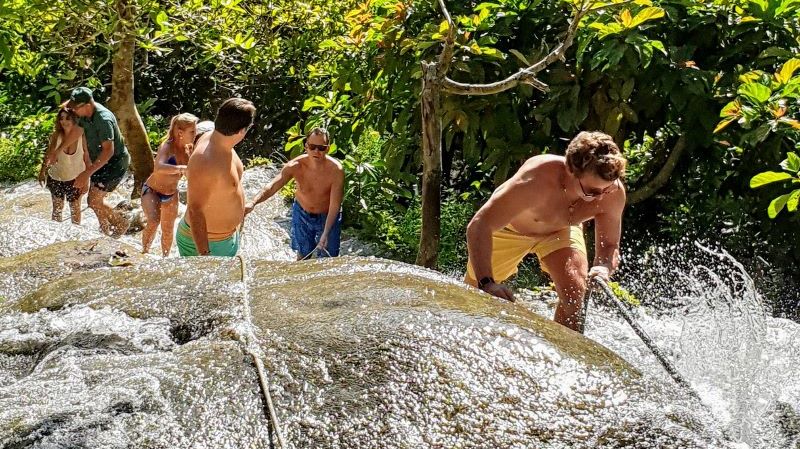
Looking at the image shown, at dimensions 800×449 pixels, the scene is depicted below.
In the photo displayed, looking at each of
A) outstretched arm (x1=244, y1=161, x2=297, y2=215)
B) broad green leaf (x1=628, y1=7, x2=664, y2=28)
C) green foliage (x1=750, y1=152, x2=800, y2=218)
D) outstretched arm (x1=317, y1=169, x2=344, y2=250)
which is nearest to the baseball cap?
outstretched arm (x1=244, y1=161, x2=297, y2=215)

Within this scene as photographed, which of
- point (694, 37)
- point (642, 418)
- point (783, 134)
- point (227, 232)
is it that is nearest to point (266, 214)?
point (227, 232)

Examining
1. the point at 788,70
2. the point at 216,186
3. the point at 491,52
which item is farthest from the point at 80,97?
the point at 788,70

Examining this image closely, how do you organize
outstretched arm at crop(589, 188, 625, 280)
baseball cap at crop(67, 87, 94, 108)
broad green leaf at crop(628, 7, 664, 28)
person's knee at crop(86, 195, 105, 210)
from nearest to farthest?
outstretched arm at crop(589, 188, 625, 280), broad green leaf at crop(628, 7, 664, 28), baseball cap at crop(67, 87, 94, 108), person's knee at crop(86, 195, 105, 210)

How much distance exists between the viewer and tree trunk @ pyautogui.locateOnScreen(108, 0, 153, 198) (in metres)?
10.1

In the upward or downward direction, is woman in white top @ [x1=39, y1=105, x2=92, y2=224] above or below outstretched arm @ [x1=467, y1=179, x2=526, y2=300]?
below

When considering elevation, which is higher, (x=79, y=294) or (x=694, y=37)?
(x=694, y=37)

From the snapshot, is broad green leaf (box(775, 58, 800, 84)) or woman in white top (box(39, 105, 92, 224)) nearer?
broad green leaf (box(775, 58, 800, 84))

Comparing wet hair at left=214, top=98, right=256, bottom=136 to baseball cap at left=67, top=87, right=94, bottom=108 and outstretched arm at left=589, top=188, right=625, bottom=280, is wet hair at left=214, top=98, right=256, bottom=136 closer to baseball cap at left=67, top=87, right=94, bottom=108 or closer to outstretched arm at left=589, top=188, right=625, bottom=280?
outstretched arm at left=589, top=188, right=625, bottom=280

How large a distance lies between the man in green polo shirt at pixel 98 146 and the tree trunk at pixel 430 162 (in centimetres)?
324

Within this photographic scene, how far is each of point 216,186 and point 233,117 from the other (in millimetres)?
487

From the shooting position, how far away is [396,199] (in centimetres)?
959

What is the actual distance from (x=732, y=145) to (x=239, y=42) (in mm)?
4670

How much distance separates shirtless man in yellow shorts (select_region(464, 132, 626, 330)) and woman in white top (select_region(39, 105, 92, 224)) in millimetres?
4729

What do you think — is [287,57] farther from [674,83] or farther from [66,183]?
[674,83]
